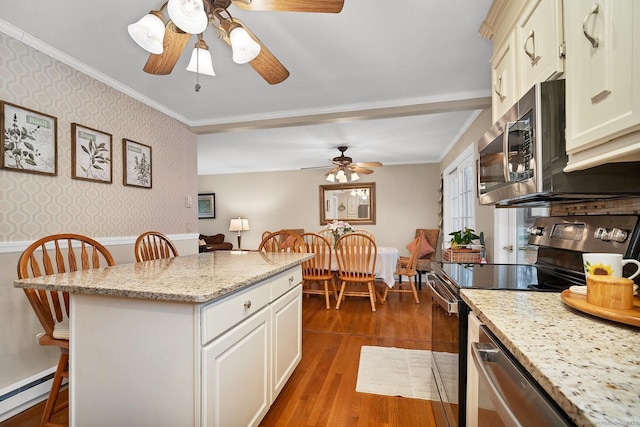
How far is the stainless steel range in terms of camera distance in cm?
108

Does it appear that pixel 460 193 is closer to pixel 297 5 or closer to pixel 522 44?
pixel 522 44

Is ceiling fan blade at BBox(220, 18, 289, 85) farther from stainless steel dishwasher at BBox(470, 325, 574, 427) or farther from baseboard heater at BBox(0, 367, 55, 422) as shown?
baseboard heater at BBox(0, 367, 55, 422)

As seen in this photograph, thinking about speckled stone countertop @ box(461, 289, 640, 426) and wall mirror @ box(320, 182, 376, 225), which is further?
wall mirror @ box(320, 182, 376, 225)

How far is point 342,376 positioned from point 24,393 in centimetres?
201

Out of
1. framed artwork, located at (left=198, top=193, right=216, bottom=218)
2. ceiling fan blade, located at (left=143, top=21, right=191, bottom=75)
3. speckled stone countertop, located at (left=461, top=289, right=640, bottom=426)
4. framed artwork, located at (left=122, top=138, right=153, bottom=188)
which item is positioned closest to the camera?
speckled stone countertop, located at (left=461, top=289, right=640, bottom=426)

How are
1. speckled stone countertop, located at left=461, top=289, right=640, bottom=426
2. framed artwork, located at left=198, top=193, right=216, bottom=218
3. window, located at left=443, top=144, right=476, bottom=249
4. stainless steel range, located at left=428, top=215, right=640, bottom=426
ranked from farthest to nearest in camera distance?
framed artwork, located at left=198, top=193, right=216, bottom=218
window, located at left=443, top=144, right=476, bottom=249
stainless steel range, located at left=428, top=215, right=640, bottom=426
speckled stone countertop, located at left=461, top=289, right=640, bottom=426

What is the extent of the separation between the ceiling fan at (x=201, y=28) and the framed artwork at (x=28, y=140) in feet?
3.40

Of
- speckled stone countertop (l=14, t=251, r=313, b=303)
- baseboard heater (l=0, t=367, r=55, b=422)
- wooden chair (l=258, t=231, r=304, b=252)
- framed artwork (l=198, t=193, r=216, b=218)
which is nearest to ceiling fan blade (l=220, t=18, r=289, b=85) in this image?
speckled stone countertop (l=14, t=251, r=313, b=303)

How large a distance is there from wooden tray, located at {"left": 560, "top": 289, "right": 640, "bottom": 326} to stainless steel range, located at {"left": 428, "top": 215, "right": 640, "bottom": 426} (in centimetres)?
26

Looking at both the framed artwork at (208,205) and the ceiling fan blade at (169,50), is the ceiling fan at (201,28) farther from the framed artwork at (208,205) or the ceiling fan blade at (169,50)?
the framed artwork at (208,205)

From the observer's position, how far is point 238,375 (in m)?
1.22

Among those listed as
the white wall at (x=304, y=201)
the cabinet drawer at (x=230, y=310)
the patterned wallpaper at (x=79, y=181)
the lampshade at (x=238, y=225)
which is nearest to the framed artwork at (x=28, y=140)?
the patterned wallpaper at (x=79, y=181)

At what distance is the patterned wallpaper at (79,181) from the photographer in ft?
5.98

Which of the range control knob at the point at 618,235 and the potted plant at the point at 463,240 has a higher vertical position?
the range control knob at the point at 618,235
